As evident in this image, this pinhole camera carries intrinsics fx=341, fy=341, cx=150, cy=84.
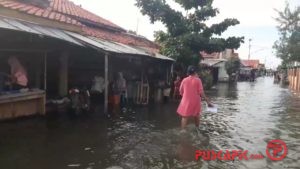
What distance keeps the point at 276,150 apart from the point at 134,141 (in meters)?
3.14

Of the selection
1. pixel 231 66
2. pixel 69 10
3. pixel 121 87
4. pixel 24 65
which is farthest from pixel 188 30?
pixel 231 66

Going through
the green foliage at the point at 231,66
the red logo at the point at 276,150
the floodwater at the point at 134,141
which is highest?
the green foliage at the point at 231,66

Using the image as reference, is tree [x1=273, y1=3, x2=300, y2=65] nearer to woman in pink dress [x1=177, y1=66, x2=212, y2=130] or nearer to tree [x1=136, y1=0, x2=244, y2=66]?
tree [x1=136, y1=0, x2=244, y2=66]

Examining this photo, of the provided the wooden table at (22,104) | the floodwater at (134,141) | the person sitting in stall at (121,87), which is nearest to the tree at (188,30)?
the person sitting in stall at (121,87)

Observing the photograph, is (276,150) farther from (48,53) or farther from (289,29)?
(289,29)

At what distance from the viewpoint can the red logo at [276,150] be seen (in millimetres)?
6842

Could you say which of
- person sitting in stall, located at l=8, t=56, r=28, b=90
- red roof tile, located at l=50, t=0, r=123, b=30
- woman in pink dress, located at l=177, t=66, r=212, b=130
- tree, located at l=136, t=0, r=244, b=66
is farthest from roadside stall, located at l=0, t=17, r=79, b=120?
tree, located at l=136, t=0, r=244, b=66

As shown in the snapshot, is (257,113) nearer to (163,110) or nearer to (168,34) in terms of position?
(163,110)

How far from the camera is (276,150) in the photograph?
7438mm

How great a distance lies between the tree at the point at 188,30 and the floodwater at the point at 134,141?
971 centimetres

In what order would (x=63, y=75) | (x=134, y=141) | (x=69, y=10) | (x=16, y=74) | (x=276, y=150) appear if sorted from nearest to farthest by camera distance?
(x=276, y=150) → (x=134, y=141) → (x=16, y=74) → (x=63, y=75) → (x=69, y=10)

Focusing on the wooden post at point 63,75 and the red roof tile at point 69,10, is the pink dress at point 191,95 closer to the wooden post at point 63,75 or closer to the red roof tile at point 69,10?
the wooden post at point 63,75

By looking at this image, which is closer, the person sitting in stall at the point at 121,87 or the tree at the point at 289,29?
the person sitting in stall at the point at 121,87

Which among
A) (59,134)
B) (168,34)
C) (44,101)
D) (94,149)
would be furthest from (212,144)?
(168,34)
